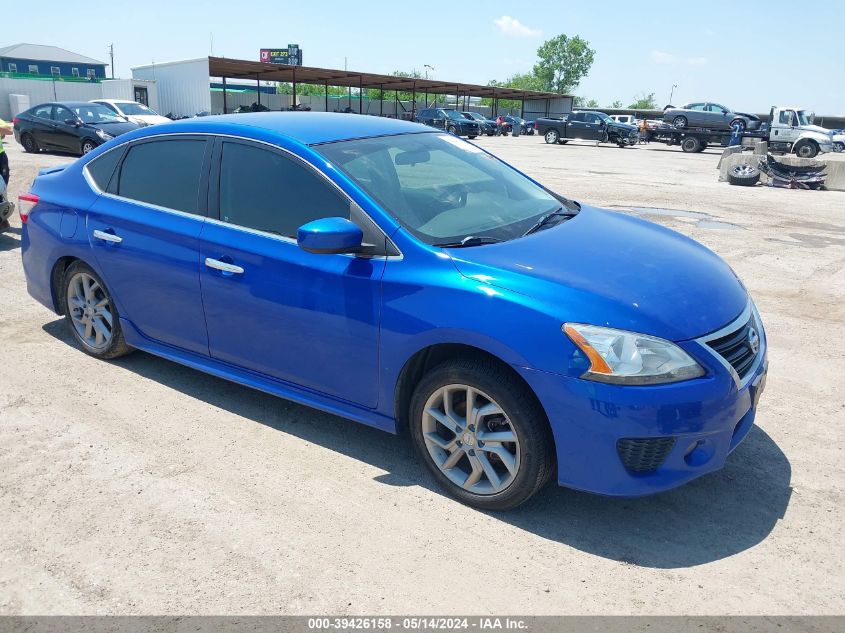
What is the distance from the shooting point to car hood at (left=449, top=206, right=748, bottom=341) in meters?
2.94

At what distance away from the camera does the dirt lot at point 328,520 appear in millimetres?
2713

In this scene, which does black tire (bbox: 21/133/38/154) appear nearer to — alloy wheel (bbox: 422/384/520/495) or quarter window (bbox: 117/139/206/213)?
quarter window (bbox: 117/139/206/213)

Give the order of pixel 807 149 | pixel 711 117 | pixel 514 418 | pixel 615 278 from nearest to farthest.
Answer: pixel 514 418, pixel 615 278, pixel 807 149, pixel 711 117

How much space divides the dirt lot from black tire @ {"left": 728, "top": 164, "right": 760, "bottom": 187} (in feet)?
46.8

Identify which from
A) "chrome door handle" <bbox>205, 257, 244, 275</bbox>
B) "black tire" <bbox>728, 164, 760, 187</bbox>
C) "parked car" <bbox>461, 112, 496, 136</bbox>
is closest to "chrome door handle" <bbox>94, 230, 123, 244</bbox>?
"chrome door handle" <bbox>205, 257, 244, 275</bbox>

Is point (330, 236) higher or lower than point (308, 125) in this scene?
lower

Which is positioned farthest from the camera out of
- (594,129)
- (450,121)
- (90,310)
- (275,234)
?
(450,121)

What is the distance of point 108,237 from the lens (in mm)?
4500

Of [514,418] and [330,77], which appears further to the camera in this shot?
[330,77]

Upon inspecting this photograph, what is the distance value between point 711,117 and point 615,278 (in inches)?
1398

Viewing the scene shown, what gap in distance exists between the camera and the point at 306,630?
2535mm

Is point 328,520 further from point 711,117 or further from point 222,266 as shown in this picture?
point 711,117

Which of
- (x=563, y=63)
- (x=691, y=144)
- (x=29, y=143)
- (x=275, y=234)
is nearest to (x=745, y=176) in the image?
(x=275, y=234)

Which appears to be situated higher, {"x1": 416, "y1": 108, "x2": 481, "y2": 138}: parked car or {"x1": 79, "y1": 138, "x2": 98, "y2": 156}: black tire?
{"x1": 416, "y1": 108, "x2": 481, "y2": 138}: parked car
